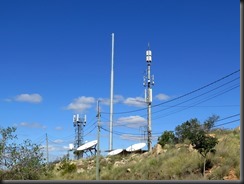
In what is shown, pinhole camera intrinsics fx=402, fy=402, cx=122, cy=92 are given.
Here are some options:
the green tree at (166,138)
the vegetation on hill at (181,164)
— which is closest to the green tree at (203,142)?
the vegetation on hill at (181,164)

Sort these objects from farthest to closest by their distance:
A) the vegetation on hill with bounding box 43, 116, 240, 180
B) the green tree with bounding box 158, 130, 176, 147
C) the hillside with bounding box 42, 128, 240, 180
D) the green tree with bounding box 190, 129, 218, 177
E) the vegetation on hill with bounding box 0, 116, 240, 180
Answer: the green tree with bounding box 158, 130, 176, 147 < the green tree with bounding box 190, 129, 218, 177 < the vegetation on hill with bounding box 43, 116, 240, 180 < the hillside with bounding box 42, 128, 240, 180 < the vegetation on hill with bounding box 0, 116, 240, 180

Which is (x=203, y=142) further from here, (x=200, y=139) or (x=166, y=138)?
(x=166, y=138)

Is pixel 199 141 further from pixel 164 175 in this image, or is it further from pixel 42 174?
pixel 42 174

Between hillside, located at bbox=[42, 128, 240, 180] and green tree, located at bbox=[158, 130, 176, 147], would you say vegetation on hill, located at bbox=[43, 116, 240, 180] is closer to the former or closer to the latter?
hillside, located at bbox=[42, 128, 240, 180]

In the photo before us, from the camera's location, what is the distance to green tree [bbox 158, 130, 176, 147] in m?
38.3

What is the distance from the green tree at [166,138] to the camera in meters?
Result: 38.3

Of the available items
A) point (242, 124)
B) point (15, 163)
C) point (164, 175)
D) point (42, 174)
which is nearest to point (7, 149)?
point (15, 163)

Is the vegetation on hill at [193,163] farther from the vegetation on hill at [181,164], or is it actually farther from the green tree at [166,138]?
the green tree at [166,138]

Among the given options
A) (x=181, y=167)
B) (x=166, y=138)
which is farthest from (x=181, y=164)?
(x=166, y=138)

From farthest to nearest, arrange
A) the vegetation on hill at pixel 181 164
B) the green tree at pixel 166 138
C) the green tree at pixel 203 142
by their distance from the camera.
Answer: the green tree at pixel 166 138, the green tree at pixel 203 142, the vegetation on hill at pixel 181 164

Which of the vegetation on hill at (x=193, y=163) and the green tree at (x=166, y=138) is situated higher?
the green tree at (x=166, y=138)

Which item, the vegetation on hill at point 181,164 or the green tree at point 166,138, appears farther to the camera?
the green tree at point 166,138

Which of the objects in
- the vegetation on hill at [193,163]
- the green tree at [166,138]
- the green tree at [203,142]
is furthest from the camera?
the green tree at [166,138]

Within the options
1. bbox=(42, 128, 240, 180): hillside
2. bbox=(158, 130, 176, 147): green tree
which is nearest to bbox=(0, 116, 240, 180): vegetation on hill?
bbox=(42, 128, 240, 180): hillside
